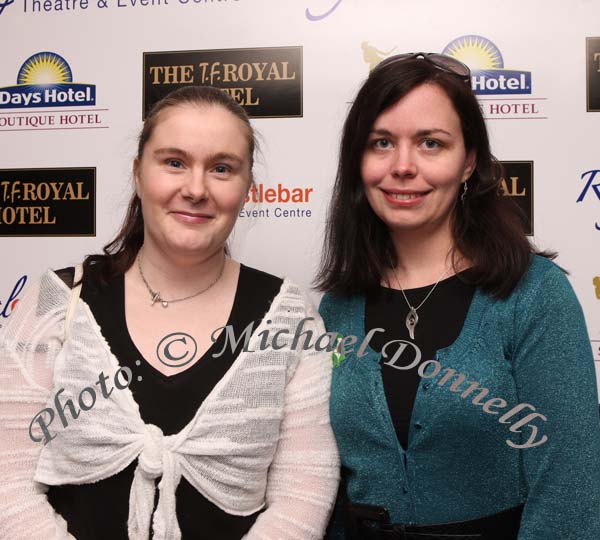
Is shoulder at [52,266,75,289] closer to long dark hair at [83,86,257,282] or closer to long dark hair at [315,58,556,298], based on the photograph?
long dark hair at [83,86,257,282]

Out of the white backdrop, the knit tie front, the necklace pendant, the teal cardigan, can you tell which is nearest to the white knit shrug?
the knit tie front

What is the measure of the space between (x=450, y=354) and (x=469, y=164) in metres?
0.38

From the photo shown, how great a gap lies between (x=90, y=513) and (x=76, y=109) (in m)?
1.21

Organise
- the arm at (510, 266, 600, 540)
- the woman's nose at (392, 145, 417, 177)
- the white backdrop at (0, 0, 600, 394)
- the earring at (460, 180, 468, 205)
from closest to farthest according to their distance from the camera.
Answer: the arm at (510, 266, 600, 540), the woman's nose at (392, 145, 417, 177), the earring at (460, 180, 468, 205), the white backdrop at (0, 0, 600, 394)

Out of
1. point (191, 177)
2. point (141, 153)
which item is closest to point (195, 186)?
point (191, 177)

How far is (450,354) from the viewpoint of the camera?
107cm

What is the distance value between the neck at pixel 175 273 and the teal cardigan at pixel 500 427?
1.16 ft

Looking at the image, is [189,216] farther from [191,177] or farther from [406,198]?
[406,198]

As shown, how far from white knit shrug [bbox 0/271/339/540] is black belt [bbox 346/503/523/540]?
93mm

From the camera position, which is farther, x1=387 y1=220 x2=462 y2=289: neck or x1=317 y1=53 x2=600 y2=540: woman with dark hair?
x1=387 y1=220 x2=462 y2=289: neck

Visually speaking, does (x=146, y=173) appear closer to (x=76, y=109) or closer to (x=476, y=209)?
(x=476, y=209)

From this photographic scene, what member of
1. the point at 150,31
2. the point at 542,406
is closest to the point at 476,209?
the point at 542,406

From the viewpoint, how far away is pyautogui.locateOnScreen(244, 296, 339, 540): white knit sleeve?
1.07 metres

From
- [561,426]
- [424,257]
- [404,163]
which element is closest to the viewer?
[561,426]
